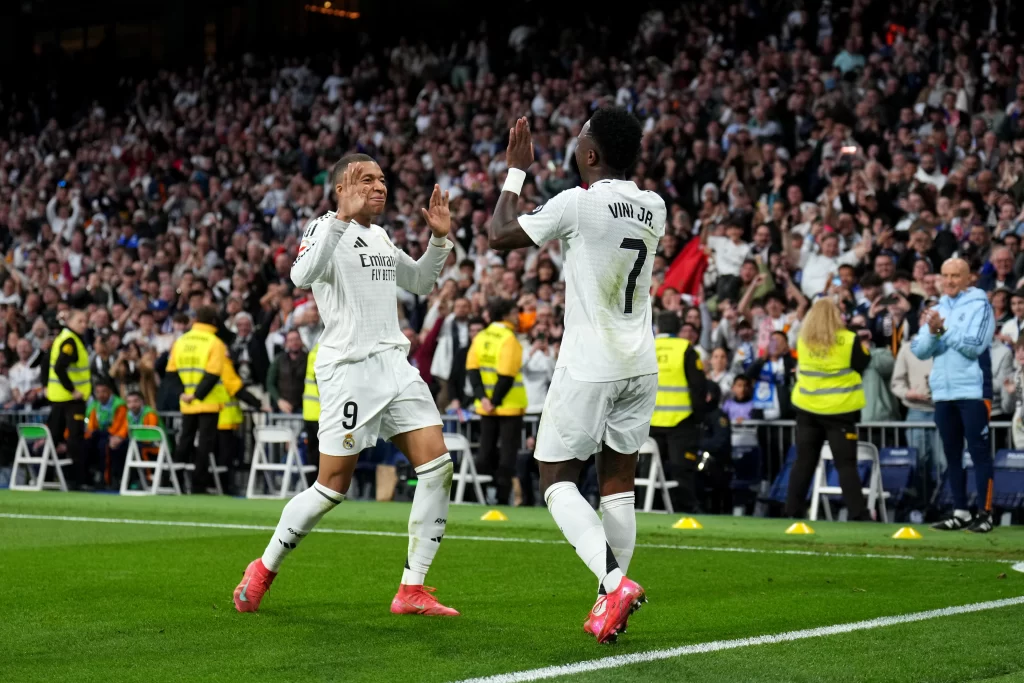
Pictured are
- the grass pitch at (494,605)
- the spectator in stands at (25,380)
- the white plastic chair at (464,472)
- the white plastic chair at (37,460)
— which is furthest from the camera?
the spectator in stands at (25,380)

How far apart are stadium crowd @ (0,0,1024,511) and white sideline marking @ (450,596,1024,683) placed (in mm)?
5973

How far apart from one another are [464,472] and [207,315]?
3998 mm

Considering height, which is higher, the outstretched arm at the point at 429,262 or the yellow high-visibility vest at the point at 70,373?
the outstretched arm at the point at 429,262

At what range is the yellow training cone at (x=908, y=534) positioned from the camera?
11.2 m

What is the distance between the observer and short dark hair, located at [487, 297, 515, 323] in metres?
15.5

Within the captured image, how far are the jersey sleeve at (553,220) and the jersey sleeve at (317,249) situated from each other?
4.19ft

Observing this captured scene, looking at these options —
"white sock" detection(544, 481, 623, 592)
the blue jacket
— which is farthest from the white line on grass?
"white sock" detection(544, 481, 623, 592)

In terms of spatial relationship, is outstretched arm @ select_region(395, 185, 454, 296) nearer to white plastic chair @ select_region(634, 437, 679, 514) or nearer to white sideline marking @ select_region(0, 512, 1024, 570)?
white sideline marking @ select_region(0, 512, 1024, 570)

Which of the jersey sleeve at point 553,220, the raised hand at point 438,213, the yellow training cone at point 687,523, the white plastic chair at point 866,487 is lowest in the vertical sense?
the yellow training cone at point 687,523

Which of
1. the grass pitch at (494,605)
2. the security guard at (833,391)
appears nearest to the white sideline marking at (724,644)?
the grass pitch at (494,605)

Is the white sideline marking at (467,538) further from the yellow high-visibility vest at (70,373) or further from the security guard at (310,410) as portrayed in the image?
the yellow high-visibility vest at (70,373)

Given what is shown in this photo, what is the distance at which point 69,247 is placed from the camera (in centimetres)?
2703

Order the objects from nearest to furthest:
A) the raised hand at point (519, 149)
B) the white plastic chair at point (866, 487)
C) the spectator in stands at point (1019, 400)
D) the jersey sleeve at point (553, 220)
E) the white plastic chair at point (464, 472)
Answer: the jersey sleeve at point (553, 220) → the raised hand at point (519, 149) → the spectator in stands at point (1019, 400) → the white plastic chair at point (866, 487) → the white plastic chair at point (464, 472)

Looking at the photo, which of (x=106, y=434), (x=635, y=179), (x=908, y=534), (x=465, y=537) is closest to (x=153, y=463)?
(x=106, y=434)
